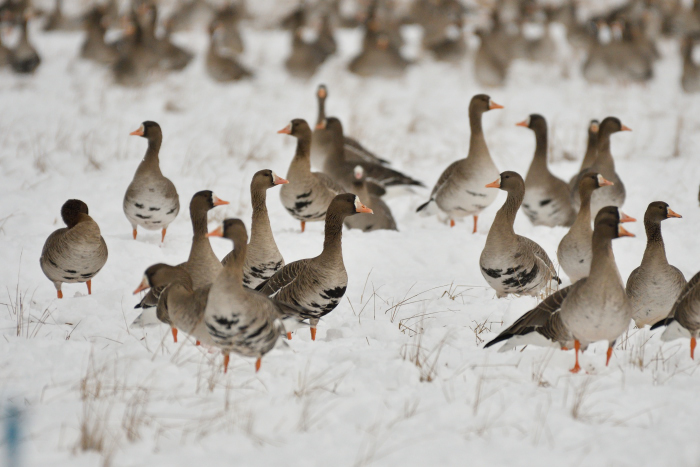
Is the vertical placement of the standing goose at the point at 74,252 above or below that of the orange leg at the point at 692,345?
above

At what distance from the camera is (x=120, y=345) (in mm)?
5164

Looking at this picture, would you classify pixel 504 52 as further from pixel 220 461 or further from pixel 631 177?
pixel 220 461

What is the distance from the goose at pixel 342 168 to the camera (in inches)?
391

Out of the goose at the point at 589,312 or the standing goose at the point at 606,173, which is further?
the standing goose at the point at 606,173

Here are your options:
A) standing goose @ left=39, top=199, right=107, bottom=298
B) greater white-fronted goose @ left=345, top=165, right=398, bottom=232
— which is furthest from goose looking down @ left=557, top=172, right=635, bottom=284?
standing goose @ left=39, top=199, right=107, bottom=298

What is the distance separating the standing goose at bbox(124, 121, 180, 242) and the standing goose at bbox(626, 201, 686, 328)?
4623 millimetres

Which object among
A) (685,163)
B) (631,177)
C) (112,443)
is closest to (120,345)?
(112,443)

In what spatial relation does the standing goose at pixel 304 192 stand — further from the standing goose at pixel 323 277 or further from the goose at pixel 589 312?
the goose at pixel 589 312

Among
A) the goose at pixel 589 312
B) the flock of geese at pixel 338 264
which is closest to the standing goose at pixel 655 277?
the flock of geese at pixel 338 264

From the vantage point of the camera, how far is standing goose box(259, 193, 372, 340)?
5.55 metres

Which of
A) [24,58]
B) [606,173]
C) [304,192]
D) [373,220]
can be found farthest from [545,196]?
[24,58]

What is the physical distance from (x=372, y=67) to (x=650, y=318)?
1202 cm

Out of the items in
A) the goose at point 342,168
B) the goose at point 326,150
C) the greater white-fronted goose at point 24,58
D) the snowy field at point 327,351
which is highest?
the greater white-fronted goose at point 24,58

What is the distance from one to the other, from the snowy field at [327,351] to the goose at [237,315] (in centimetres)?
21
